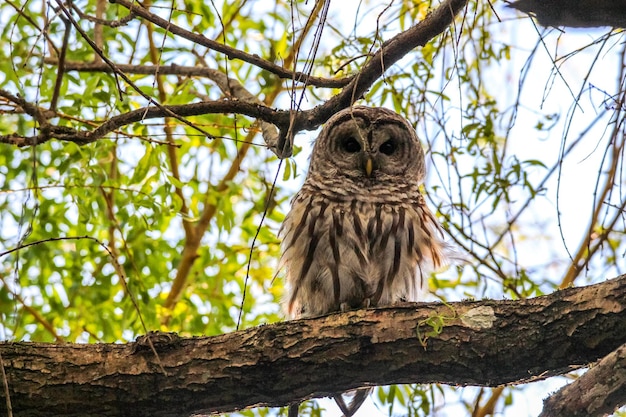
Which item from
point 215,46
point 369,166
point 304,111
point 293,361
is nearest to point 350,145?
point 369,166

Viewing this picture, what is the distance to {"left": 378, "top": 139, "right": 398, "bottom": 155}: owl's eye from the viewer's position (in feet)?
14.3

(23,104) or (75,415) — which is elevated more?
(23,104)

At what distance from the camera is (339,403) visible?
3.47 meters

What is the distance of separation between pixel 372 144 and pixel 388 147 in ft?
0.35

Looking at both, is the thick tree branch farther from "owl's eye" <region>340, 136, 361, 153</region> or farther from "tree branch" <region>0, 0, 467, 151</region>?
"owl's eye" <region>340, 136, 361, 153</region>

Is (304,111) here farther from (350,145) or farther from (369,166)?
(350,145)

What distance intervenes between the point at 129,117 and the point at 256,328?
0.88 meters

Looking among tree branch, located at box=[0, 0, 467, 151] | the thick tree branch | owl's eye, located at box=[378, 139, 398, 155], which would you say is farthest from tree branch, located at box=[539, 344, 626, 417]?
owl's eye, located at box=[378, 139, 398, 155]

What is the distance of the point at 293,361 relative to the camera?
2.85 metres

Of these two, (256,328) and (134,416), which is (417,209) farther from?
(134,416)

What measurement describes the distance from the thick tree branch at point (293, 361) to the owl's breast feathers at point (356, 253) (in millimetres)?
739

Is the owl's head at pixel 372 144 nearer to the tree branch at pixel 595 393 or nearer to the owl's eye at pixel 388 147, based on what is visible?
the owl's eye at pixel 388 147

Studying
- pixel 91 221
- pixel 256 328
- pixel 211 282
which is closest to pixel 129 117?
pixel 256 328

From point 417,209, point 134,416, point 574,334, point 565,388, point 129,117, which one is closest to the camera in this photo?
point 565,388
